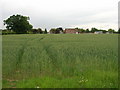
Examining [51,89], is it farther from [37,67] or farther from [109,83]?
[37,67]

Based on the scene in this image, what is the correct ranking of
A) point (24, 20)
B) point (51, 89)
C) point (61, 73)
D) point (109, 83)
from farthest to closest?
point (24, 20) → point (61, 73) → point (109, 83) → point (51, 89)

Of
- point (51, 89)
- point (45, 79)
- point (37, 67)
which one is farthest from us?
point (37, 67)

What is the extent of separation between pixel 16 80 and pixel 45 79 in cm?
87

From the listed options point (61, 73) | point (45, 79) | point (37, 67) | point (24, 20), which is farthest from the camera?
point (24, 20)

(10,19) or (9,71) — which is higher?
(10,19)

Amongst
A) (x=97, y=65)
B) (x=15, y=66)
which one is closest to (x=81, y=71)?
(x=97, y=65)

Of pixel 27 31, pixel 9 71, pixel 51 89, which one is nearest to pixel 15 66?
pixel 9 71

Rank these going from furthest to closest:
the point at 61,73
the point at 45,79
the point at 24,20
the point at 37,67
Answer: the point at 24,20 → the point at 37,67 → the point at 61,73 → the point at 45,79

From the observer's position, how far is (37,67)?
691 cm

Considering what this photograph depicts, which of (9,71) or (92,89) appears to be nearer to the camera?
(92,89)

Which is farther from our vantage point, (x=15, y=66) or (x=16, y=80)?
(x=15, y=66)

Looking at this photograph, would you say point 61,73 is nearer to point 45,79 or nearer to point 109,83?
point 45,79

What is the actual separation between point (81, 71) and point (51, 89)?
1884 millimetres

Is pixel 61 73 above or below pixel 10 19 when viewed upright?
below
